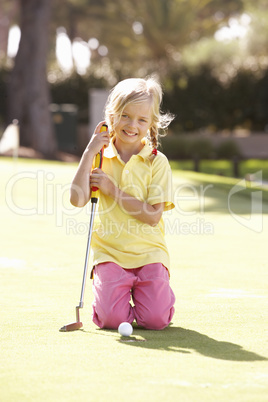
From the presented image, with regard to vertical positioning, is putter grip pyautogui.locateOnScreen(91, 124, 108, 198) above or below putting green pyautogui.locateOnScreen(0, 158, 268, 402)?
above

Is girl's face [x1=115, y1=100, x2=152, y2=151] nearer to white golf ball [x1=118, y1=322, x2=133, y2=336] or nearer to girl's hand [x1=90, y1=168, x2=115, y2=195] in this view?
girl's hand [x1=90, y1=168, x2=115, y2=195]

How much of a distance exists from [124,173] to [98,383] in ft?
5.87

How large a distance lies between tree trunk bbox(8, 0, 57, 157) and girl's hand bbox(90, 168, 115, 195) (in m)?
20.0

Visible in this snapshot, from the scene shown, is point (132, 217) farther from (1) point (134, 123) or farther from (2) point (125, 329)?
(2) point (125, 329)

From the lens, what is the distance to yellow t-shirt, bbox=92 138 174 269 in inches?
182

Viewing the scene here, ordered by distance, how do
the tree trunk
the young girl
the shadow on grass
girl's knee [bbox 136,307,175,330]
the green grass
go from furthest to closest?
the tree trunk, the green grass, the young girl, girl's knee [bbox 136,307,175,330], the shadow on grass

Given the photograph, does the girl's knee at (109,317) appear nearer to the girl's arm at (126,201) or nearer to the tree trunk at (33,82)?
the girl's arm at (126,201)

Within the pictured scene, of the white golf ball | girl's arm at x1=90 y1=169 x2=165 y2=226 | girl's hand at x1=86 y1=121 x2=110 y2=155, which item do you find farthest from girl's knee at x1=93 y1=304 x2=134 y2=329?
girl's hand at x1=86 y1=121 x2=110 y2=155

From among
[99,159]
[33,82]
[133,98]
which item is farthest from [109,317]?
[33,82]

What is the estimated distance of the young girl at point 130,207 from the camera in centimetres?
454

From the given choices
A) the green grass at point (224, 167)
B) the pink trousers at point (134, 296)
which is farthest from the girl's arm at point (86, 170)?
the green grass at point (224, 167)

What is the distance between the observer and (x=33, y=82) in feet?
81.6

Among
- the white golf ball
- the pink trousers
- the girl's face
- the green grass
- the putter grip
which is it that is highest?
the green grass

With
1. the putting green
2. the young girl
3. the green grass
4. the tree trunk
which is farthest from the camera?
the tree trunk
